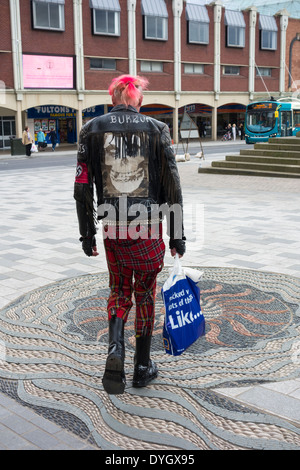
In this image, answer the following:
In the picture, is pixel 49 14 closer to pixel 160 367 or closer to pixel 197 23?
pixel 197 23

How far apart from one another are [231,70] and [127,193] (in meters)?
48.1

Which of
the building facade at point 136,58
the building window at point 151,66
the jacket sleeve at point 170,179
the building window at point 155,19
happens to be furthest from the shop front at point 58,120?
the jacket sleeve at point 170,179

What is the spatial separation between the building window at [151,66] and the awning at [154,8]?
3.45 m

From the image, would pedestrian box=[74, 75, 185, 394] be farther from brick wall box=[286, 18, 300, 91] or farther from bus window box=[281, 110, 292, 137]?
brick wall box=[286, 18, 300, 91]

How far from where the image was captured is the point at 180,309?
3631 millimetres

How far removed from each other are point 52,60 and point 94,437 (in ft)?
120

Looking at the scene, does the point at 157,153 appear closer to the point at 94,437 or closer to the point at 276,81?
the point at 94,437

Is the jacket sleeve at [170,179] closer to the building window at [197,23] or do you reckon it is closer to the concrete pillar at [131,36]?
the concrete pillar at [131,36]

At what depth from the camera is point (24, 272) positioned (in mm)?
6617

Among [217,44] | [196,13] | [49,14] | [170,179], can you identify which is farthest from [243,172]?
[217,44]

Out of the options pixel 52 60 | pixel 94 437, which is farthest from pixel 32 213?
pixel 52 60

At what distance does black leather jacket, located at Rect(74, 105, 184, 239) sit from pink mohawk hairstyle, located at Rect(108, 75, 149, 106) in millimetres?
51

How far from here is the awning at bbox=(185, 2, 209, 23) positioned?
43.8 metres

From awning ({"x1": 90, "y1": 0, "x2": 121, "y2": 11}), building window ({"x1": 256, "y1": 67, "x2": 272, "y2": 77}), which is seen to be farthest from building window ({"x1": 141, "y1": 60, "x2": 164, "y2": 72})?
building window ({"x1": 256, "y1": 67, "x2": 272, "y2": 77})
